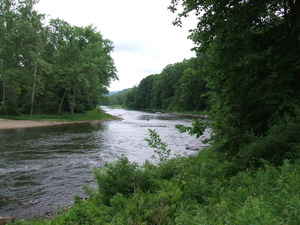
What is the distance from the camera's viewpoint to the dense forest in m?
4.11

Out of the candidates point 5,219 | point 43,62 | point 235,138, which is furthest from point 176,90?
point 5,219

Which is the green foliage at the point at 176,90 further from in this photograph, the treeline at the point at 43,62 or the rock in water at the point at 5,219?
the rock in water at the point at 5,219

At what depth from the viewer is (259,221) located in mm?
2873

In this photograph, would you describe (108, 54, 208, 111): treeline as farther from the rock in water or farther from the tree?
the rock in water

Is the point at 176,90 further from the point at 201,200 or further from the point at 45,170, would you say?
the point at 201,200

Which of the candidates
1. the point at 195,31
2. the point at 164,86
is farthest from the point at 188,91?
the point at 195,31

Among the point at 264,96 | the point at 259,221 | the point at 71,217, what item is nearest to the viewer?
the point at 259,221

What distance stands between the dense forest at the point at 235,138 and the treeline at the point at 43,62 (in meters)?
33.8

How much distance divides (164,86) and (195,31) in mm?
94162

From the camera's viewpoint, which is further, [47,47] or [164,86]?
[164,86]

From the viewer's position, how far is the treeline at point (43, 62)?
3522cm

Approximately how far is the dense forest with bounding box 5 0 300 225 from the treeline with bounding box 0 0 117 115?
3380 cm

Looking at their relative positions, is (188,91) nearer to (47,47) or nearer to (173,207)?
(47,47)

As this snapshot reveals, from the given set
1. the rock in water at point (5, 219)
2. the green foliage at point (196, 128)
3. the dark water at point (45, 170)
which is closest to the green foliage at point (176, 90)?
the dark water at point (45, 170)
